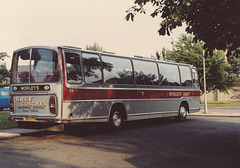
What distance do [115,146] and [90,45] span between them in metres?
51.6

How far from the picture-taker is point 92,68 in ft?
38.6

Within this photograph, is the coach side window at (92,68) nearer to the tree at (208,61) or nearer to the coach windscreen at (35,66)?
the coach windscreen at (35,66)

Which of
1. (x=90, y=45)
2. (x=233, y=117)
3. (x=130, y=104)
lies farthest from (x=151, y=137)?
(x=90, y=45)

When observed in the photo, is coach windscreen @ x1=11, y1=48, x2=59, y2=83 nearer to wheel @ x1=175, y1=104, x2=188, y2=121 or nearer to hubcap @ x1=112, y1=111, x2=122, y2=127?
hubcap @ x1=112, y1=111, x2=122, y2=127

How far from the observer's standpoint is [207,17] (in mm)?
8180

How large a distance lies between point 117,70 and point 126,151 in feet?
17.7

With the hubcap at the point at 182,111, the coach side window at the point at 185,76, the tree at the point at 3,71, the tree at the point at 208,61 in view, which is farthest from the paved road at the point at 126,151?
the tree at the point at 208,61

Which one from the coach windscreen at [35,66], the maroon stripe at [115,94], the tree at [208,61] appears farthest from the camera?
the tree at [208,61]

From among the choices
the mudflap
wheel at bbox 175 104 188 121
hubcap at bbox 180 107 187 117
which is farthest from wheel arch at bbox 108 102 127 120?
hubcap at bbox 180 107 187 117

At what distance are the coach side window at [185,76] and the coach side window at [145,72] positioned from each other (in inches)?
102

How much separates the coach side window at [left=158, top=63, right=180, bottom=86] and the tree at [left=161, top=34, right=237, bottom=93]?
17.2 m

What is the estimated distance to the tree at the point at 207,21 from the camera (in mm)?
8078

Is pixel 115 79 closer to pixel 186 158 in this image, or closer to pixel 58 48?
pixel 58 48

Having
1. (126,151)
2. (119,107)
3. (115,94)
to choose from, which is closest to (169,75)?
(119,107)
